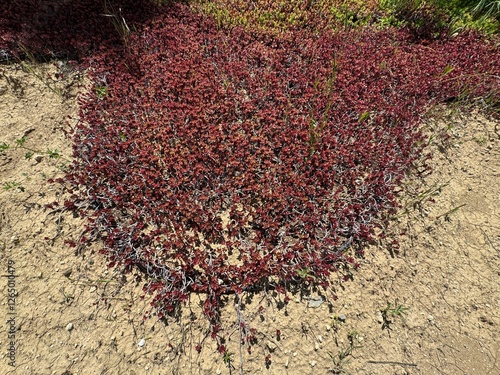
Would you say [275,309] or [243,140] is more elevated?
[243,140]

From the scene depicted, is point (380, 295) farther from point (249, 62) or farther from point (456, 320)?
point (249, 62)

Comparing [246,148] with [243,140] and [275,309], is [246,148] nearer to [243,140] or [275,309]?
[243,140]

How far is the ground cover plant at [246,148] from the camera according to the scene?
4.27m

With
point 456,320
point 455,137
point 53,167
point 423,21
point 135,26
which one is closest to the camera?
point 456,320

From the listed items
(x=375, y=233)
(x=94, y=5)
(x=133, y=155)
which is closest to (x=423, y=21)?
(x=375, y=233)

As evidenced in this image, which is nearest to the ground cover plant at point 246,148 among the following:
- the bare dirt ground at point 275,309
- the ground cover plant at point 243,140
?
the ground cover plant at point 243,140

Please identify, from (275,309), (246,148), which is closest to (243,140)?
(246,148)

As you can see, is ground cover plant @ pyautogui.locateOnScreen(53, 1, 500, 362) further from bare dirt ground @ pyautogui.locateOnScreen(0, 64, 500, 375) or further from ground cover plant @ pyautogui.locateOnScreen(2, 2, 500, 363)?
bare dirt ground @ pyautogui.locateOnScreen(0, 64, 500, 375)

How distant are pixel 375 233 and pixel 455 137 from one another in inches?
123

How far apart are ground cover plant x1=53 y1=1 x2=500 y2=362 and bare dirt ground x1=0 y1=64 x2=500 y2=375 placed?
30 centimetres

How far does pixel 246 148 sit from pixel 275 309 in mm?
2787

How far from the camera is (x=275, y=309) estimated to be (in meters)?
3.99

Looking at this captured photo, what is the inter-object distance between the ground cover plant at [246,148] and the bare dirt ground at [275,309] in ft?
1.00

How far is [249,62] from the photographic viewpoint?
6.61 meters
